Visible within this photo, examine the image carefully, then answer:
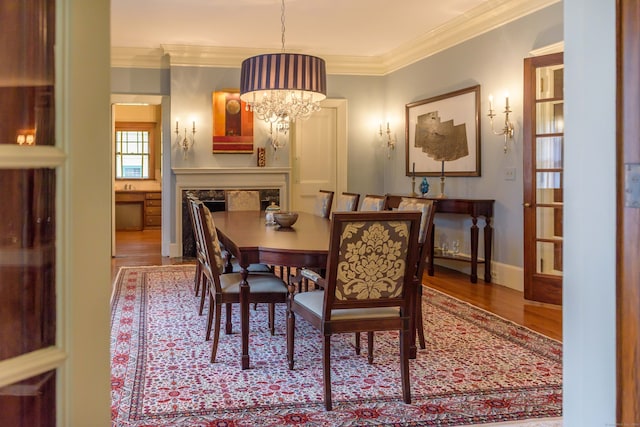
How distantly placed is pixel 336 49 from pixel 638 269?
6649 millimetres

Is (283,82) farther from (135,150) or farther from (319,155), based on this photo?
(135,150)

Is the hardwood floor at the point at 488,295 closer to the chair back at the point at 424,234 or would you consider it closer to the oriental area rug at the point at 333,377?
the oriental area rug at the point at 333,377

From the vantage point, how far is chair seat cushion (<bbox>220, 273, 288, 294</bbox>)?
10.0 feet

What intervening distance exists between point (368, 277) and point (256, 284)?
0.91m

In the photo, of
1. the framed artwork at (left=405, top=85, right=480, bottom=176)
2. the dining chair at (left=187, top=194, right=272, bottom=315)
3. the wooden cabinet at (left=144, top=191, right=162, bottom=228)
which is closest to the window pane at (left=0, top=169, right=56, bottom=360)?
the dining chair at (left=187, top=194, right=272, bottom=315)

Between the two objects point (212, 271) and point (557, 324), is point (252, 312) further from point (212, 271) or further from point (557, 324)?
point (557, 324)

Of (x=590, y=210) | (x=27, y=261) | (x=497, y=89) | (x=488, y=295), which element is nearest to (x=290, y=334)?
(x=590, y=210)

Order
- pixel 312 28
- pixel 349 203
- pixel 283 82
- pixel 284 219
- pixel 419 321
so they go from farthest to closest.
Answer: pixel 312 28
pixel 349 203
pixel 283 82
pixel 284 219
pixel 419 321

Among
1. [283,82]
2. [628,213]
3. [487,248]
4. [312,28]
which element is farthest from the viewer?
[312,28]

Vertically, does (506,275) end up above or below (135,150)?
below

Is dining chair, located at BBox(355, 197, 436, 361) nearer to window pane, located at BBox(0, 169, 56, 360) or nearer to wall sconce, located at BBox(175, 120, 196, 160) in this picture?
window pane, located at BBox(0, 169, 56, 360)

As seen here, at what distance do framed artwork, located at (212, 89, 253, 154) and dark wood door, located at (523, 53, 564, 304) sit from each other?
3.82m

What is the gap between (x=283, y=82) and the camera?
433 cm

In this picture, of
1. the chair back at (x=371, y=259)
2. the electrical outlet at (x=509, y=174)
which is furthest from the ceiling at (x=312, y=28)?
the chair back at (x=371, y=259)
